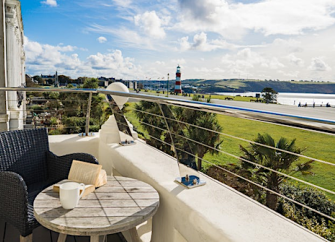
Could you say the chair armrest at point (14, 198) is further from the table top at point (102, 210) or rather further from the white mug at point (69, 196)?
the white mug at point (69, 196)

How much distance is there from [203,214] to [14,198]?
43.5 inches

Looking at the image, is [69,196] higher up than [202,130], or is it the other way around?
[69,196]

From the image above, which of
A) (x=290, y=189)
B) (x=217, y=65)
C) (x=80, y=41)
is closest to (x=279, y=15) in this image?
(x=217, y=65)

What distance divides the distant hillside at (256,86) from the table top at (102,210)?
2181 inches

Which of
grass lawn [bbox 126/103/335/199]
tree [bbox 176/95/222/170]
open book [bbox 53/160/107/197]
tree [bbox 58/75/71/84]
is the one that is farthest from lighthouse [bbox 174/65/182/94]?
open book [bbox 53/160/107/197]

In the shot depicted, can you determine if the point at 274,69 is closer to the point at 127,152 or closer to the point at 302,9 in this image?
the point at 302,9

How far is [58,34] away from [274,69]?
51835 millimetres

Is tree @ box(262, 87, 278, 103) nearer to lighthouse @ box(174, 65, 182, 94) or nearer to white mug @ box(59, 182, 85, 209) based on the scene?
lighthouse @ box(174, 65, 182, 94)

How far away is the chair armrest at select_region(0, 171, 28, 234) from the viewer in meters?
1.55

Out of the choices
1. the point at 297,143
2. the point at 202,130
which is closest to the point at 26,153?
the point at 202,130

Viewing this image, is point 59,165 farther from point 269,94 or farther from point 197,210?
point 269,94

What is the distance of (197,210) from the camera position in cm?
128

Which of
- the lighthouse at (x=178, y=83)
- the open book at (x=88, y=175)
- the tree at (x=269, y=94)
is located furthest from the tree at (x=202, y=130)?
the lighthouse at (x=178, y=83)

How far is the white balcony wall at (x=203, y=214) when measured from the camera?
111 cm
